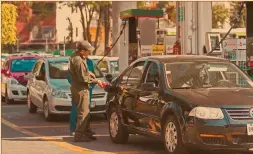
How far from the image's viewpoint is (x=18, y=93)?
2369 cm

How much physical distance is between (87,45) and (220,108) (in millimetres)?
3972

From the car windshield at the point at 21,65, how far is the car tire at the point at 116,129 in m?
12.2

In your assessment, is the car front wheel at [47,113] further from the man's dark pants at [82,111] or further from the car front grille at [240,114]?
the car front grille at [240,114]

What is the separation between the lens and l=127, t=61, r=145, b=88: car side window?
12.3 meters

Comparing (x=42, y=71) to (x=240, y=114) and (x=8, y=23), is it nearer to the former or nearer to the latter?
(x=240, y=114)

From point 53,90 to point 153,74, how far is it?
18.7 ft

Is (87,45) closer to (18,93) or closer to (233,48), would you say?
(233,48)

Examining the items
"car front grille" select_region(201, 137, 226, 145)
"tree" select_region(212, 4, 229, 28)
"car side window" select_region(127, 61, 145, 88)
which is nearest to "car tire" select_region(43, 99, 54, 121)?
"car side window" select_region(127, 61, 145, 88)

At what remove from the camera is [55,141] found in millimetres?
13508

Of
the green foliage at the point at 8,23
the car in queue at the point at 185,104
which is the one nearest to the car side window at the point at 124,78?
the car in queue at the point at 185,104

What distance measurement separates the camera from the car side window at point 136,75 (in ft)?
40.3

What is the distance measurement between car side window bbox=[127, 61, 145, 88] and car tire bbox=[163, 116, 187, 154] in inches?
59.5

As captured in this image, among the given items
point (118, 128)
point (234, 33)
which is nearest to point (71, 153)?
point (118, 128)

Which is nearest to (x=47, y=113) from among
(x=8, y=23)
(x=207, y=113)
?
(x=207, y=113)
